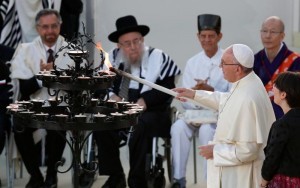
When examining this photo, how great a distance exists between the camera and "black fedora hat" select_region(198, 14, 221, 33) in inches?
301

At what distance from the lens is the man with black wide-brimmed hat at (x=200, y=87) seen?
729 centimetres

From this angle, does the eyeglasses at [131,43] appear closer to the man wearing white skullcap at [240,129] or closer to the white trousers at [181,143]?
the white trousers at [181,143]

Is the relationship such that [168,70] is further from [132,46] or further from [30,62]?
[30,62]

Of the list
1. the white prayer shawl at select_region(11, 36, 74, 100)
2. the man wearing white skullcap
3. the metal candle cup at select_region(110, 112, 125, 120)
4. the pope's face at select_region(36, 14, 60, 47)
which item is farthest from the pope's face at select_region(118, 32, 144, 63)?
the metal candle cup at select_region(110, 112, 125, 120)

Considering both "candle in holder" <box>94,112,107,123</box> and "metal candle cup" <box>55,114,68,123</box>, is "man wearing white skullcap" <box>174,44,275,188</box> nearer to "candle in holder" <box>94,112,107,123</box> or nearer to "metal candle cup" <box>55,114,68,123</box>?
"candle in holder" <box>94,112,107,123</box>

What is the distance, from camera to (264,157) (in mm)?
5305

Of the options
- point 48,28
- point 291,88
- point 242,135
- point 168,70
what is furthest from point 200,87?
point 291,88

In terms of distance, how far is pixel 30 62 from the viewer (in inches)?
302

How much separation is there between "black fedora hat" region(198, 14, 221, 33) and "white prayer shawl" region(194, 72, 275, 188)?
7.69 feet

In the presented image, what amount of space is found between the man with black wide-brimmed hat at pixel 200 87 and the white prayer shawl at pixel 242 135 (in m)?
1.88

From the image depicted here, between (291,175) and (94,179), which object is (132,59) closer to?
(94,179)

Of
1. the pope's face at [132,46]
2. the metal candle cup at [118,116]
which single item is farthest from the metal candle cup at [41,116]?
the pope's face at [132,46]

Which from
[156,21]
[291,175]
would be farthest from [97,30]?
[291,175]

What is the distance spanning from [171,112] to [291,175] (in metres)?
2.77
